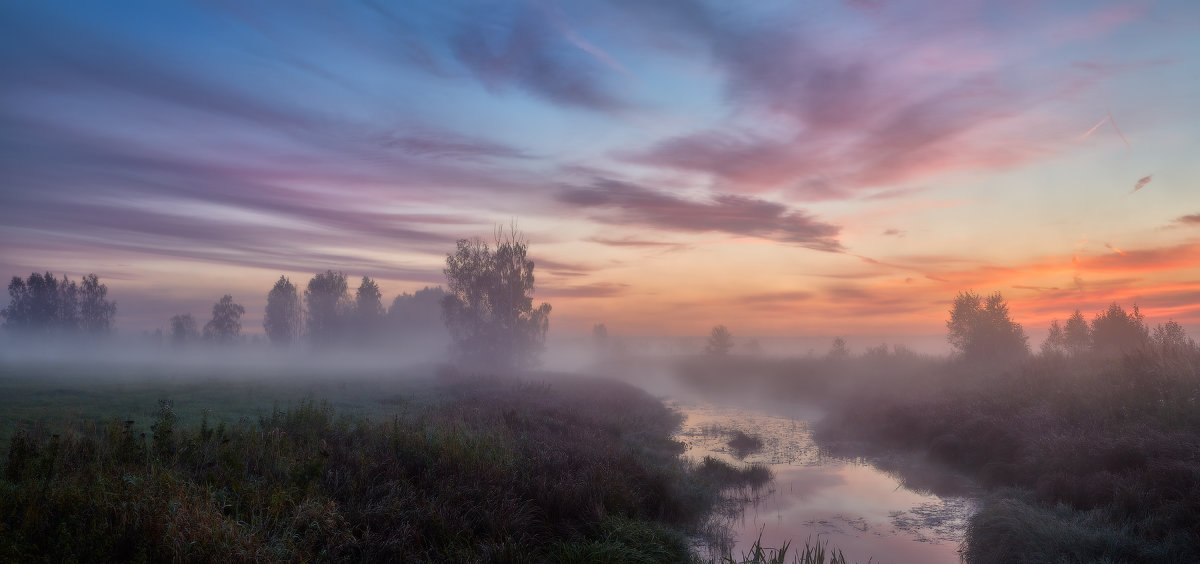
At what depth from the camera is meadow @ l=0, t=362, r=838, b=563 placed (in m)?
5.72

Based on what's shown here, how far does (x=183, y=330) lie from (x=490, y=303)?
96.0m

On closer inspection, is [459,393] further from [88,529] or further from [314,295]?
[314,295]

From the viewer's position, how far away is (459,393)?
24.8 meters

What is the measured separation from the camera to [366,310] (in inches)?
3216

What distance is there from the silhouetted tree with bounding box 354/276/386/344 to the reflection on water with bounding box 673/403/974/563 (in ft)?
239

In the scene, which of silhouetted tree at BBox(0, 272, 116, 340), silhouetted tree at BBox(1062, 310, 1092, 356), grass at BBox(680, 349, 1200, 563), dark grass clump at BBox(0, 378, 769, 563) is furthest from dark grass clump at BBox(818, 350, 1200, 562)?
silhouetted tree at BBox(0, 272, 116, 340)

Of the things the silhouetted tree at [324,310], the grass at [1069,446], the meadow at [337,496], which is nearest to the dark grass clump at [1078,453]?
the grass at [1069,446]

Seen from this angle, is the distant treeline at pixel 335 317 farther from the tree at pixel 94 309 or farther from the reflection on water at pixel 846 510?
the reflection on water at pixel 846 510

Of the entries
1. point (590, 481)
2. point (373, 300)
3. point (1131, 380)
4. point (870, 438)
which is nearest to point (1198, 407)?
point (1131, 380)

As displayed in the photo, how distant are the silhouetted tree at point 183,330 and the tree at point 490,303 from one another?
83942 millimetres

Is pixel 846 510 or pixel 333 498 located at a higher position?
pixel 333 498

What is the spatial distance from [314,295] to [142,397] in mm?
64889

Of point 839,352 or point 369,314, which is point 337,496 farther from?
point 369,314

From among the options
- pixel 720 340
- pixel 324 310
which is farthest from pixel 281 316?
pixel 720 340
